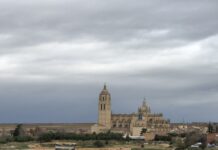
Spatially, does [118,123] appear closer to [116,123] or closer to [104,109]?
[116,123]

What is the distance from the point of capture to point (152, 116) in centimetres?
14500

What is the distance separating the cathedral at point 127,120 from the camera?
140 metres

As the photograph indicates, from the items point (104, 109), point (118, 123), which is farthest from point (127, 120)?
point (104, 109)

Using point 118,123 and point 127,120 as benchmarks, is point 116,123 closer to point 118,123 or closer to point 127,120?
point 118,123

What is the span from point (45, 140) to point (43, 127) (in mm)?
50164

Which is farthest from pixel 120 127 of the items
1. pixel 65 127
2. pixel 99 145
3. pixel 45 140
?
pixel 99 145

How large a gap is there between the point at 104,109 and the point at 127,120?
5.32 meters

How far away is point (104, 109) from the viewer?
143m

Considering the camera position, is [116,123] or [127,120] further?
[116,123]

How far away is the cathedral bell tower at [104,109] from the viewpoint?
14312 centimetres

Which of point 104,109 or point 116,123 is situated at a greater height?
point 104,109

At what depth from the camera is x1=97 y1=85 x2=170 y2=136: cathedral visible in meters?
140

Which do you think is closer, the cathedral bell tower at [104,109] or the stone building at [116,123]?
the stone building at [116,123]

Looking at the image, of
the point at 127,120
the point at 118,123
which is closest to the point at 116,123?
the point at 118,123
